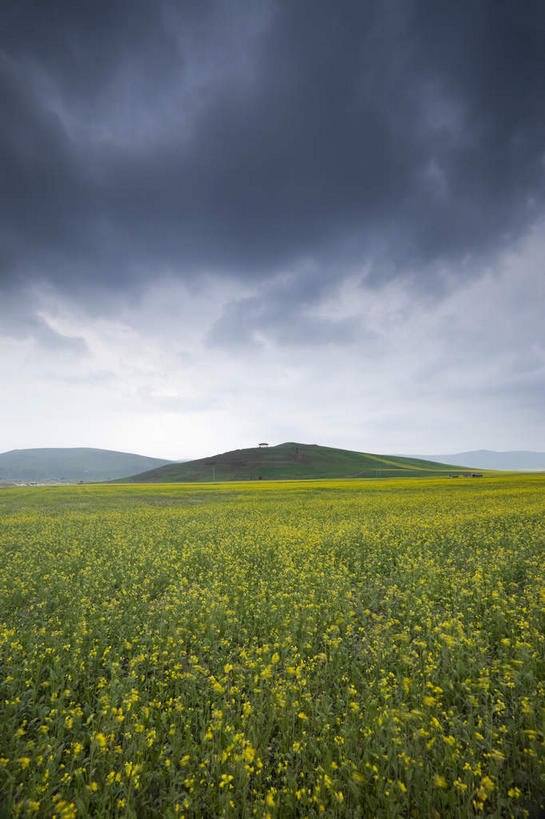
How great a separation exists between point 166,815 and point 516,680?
5155mm

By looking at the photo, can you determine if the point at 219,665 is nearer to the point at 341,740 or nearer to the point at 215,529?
the point at 341,740

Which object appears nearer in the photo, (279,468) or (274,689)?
(274,689)

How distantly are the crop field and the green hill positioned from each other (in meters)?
97.5

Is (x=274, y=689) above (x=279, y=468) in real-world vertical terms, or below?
above

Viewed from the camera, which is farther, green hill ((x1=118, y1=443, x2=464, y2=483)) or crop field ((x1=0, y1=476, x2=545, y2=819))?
green hill ((x1=118, y1=443, x2=464, y2=483))

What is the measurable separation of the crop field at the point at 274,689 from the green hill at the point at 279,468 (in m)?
97.5

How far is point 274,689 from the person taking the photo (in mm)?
5184

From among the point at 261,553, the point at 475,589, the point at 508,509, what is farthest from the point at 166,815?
the point at 508,509

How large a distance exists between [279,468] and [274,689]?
371 ft

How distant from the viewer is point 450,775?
400 cm

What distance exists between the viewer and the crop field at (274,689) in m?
3.84

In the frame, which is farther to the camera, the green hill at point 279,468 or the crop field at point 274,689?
the green hill at point 279,468

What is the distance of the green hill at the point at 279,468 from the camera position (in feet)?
365

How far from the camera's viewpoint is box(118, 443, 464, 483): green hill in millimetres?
111125
